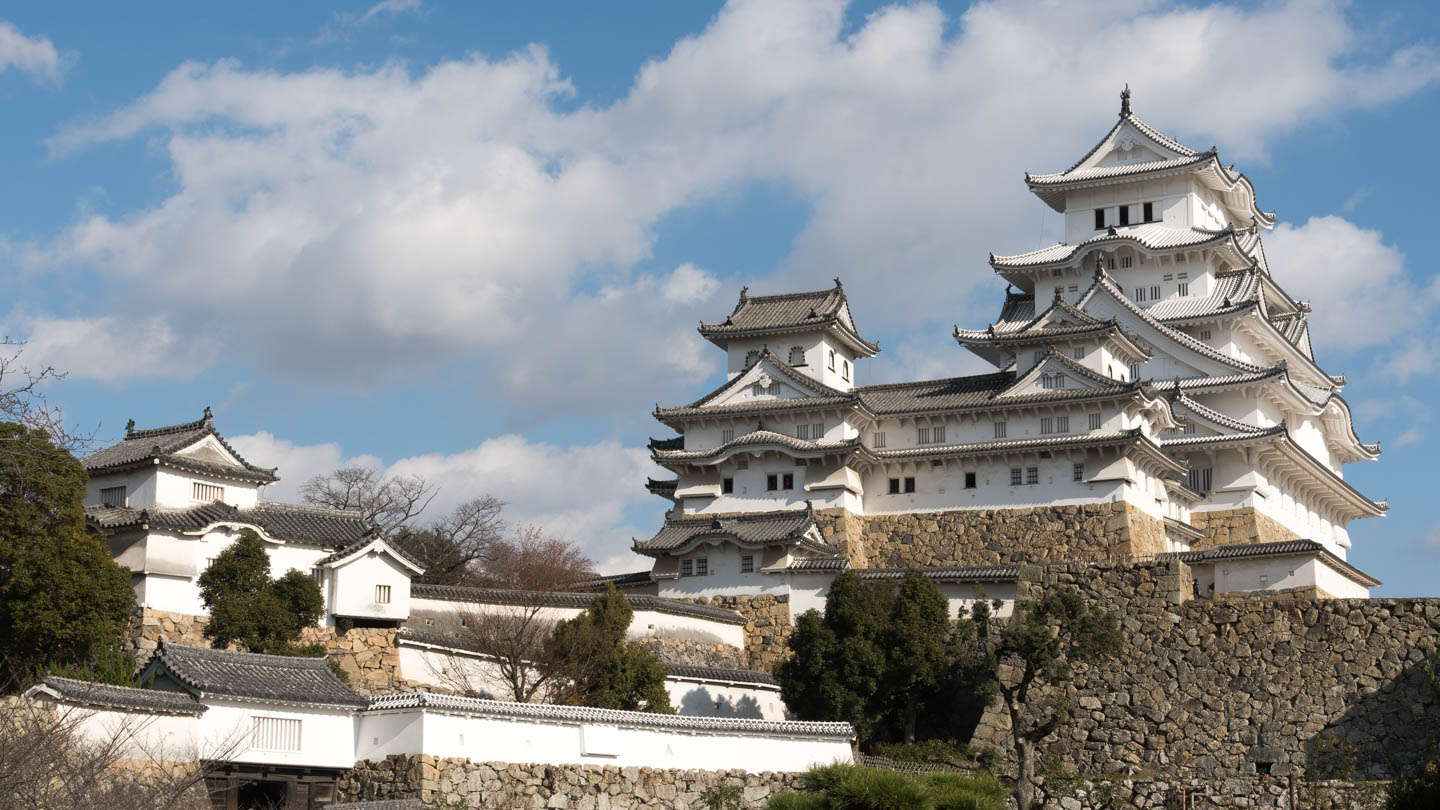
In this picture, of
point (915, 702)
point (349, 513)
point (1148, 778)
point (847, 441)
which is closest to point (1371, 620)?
point (1148, 778)

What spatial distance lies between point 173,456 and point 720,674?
1254 centimetres

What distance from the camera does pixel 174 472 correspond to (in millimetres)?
34688

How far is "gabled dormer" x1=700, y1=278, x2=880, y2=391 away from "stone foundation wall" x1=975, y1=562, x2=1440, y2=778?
15454 mm

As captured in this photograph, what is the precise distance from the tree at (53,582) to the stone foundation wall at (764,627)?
54.0 ft

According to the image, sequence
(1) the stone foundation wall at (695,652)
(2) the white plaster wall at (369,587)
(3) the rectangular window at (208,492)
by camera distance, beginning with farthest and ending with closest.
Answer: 1. (1) the stone foundation wall at (695,652)
2. (3) the rectangular window at (208,492)
3. (2) the white plaster wall at (369,587)

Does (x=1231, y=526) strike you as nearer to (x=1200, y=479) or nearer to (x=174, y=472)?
(x=1200, y=479)

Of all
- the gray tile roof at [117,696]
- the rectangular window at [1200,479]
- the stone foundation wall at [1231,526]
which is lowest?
the gray tile roof at [117,696]

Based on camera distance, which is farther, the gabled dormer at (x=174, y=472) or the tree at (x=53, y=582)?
the gabled dormer at (x=174, y=472)

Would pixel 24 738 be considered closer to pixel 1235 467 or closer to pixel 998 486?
pixel 998 486

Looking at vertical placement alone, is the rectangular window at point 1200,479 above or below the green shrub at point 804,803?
above

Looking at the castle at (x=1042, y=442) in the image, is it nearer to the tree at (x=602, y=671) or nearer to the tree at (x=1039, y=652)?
the tree at (x=1039, y=652)

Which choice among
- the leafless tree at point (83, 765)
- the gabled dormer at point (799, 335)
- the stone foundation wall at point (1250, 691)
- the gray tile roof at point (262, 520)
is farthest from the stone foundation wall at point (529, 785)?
the gabled dormer at point (799, 335)

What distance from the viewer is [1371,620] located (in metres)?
33.0

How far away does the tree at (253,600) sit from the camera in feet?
106
